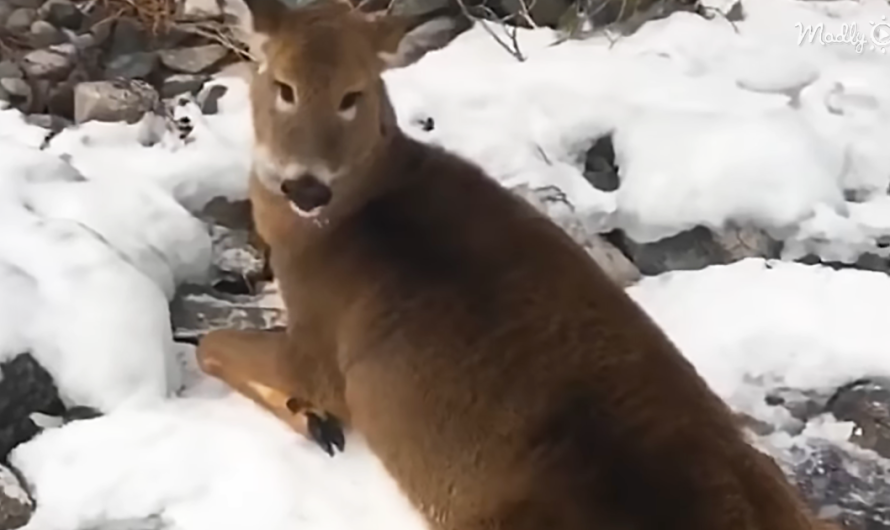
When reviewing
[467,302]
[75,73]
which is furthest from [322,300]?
[75,73]

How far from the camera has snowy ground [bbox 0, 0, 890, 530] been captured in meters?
3.24

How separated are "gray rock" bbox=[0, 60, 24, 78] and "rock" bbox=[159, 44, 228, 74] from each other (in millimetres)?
566

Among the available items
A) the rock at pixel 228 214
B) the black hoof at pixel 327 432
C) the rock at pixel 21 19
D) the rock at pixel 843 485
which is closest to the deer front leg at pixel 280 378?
the black hoof at pixel 327 432

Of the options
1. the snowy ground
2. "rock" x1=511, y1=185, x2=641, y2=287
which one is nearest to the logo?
the snowy ground

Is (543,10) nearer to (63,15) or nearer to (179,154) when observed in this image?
(179,154)

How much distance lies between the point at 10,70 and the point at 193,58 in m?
0.72

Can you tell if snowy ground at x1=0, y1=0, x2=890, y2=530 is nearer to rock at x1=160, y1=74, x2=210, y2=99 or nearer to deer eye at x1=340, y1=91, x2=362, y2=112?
rock at x1=160, y1=74, x2=210, y2=99

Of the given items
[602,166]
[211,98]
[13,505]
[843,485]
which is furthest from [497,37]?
[13,505]

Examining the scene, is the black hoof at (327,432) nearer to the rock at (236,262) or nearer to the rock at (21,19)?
the rock at (236,262)

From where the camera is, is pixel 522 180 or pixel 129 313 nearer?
pixel 129 313

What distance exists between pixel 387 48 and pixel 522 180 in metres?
1.05

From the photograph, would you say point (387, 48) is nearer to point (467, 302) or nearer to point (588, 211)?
point (467, 302)

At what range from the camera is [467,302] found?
9.79ft

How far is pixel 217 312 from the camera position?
13.2 ft
